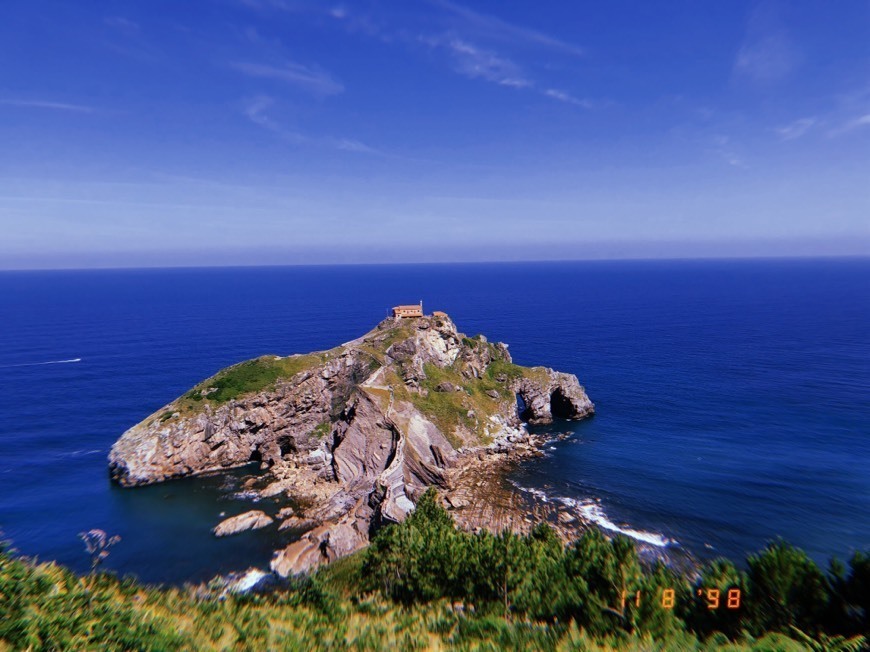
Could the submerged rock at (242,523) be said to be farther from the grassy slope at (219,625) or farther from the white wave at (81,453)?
the grassy slope at (219,625)

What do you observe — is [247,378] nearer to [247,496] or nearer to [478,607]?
[247,496]

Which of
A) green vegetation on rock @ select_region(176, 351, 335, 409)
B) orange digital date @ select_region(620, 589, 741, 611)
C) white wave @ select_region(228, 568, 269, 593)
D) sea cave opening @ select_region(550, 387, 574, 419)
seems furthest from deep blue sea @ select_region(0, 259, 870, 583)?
orange digital date @ select_region(620, 589, 741, 611)

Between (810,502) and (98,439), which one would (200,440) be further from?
(810,502)

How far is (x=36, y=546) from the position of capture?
51875 mm

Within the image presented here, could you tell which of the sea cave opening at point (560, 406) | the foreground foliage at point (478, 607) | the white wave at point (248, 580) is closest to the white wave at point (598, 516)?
the foreground foliage at point (478, 607)

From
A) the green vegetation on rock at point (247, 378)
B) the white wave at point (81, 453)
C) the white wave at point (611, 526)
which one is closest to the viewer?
the white wave at point (611, 526)

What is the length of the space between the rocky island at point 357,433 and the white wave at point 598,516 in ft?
10.6

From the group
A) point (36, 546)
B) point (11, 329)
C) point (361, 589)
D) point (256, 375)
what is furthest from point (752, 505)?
point (11, 329)

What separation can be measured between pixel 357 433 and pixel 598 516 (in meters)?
37.3

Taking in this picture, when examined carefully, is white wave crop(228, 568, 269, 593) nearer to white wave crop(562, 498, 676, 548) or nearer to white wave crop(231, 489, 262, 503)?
white wave crop(231, 489, 262, 503)

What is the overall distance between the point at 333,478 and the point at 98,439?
46195 millimetres

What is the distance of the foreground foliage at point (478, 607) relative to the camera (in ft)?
51.1

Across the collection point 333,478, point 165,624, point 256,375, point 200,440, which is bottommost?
point 333,478

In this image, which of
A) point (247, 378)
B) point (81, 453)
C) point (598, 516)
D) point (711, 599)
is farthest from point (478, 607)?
point (81, 453)
